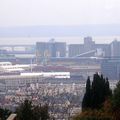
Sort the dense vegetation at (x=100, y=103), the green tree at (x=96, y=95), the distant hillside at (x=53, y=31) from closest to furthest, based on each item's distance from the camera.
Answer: the dense vegetation at (x=100, y=103) < the green tree at (x=96, y=95) < the distant hillside at (x=53, y=31)

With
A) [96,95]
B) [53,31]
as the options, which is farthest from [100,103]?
[53,31]

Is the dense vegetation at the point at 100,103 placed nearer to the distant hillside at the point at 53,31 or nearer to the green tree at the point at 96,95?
the green tree at the point at 96,95

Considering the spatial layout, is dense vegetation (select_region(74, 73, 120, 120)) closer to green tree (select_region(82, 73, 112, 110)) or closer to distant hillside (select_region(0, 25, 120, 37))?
green tree (select_region(82, 73, 112, 110))

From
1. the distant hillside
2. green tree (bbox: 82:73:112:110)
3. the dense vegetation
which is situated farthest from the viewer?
the distant hillside

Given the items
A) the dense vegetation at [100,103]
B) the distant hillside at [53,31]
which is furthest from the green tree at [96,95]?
the distant hillside at [53,31]

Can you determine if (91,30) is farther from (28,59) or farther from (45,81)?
(45,81)

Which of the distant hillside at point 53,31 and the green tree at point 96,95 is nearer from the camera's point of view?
the green tree at point 96,95

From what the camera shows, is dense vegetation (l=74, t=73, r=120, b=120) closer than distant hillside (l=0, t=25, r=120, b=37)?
Yes

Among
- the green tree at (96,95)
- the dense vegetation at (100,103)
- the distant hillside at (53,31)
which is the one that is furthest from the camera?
the distant hillside at (53,31)

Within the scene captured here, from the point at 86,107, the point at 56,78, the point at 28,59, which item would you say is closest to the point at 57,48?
the point at 28,59

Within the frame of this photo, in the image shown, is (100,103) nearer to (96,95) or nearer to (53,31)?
(96,95)

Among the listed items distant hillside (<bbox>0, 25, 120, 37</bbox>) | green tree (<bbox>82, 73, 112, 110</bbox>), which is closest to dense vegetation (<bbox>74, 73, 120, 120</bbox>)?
green tree (<bbox>82, 73, 112, 110</bbox>)
